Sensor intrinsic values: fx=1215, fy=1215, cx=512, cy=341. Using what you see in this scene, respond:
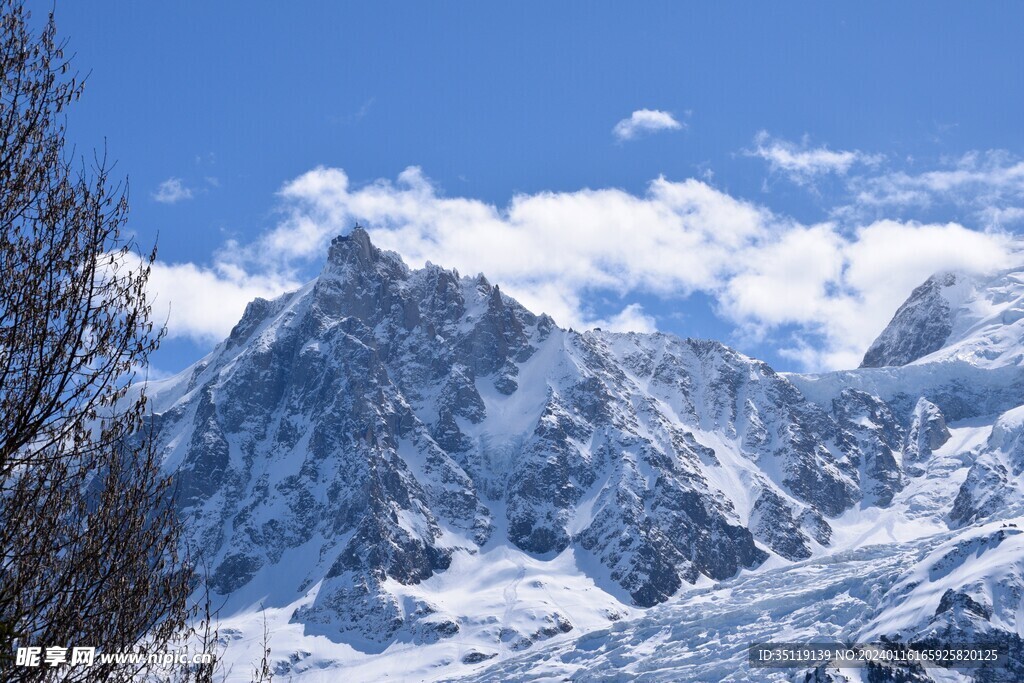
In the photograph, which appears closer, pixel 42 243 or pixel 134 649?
pixel 42 243

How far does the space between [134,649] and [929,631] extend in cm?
18245

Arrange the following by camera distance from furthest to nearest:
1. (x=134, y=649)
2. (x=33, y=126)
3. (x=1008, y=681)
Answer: (x=1008, y=681) → (x=134, y=649) → (x=33, y=126)

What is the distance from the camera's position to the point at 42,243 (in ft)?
68.5

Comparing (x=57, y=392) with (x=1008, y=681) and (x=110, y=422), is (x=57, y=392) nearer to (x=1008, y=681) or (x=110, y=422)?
(x=110, y=422)

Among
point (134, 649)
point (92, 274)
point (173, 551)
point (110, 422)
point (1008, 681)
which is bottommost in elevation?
point (1008, 681)

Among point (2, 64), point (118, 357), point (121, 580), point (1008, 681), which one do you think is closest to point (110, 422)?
point (118, 357)

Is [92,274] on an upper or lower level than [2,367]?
upper

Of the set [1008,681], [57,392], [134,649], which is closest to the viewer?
[57,392]

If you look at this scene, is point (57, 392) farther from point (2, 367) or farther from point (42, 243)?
point (42, 243)

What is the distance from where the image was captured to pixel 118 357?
2059 cm

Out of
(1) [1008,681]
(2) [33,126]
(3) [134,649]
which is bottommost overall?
(1) [1008,681]

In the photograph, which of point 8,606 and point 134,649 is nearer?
point 8,606

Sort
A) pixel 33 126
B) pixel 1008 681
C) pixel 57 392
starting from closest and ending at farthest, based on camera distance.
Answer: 1. pixel 57 392
2. pixel 33 126
3. pixel 1008 681

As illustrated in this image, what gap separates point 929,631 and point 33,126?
18683 centimetres
